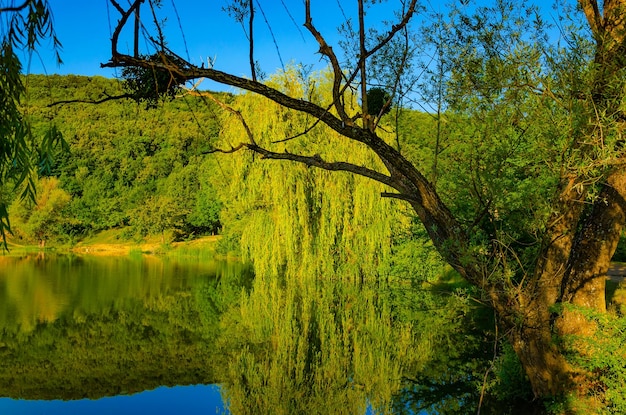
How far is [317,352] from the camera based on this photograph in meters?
10.4

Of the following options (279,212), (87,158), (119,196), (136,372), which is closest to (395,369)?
(136,372)

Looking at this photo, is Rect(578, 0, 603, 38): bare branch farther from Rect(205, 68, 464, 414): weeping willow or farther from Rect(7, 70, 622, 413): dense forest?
Rect(205, 68, 464, 414): weeping willow

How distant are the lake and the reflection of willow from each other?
3cm

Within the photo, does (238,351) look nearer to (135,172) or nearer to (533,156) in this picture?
(533,156)

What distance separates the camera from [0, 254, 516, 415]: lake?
26.4ft

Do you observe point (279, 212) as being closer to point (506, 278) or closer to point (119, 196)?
point (506, 278)

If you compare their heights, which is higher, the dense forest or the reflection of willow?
the dense forest

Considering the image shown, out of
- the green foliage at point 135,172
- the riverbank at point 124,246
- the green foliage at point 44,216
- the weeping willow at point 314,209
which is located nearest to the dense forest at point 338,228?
the weeping willow at point 314,209

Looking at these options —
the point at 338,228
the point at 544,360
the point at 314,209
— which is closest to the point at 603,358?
the point at 544,360

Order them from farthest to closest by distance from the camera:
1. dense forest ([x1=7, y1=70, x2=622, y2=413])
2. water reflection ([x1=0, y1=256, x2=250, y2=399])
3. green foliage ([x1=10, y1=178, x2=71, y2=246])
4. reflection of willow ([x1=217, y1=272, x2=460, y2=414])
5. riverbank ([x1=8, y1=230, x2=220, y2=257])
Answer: green foliage ([x1=10, y1=178, x2=71, y2=246])
riverbank ([x1=8, y1=230, x2=220, y2=257])
water reflection ([x1=0, y1=256, x2=250, y2=399])
reflection of willow ([x1=217, y1=272, x2=460, y2=414])
dense forest ([x1=7, y1=70, x2=622, y2=413])

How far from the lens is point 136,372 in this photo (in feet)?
31.4

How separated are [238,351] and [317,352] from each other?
1.39 metres

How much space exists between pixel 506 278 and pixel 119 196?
151 ft

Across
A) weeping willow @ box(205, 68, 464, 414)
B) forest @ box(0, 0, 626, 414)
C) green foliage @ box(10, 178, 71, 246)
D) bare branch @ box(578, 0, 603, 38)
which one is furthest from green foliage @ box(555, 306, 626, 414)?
green foliage @ box(10, 178, 71, 246)
